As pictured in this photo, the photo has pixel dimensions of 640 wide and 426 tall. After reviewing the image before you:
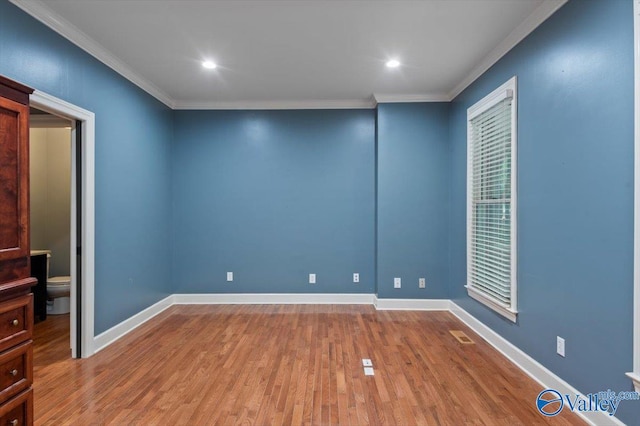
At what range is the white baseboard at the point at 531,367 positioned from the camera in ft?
6.00

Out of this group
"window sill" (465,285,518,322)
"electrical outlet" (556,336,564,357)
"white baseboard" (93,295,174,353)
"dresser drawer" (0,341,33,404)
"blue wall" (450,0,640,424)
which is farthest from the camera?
"white baseboard" (93,295,174,353)

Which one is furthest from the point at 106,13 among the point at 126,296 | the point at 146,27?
the point at 126,296

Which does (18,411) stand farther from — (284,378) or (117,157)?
(117,157)

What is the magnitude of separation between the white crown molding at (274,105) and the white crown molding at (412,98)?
0.71ft

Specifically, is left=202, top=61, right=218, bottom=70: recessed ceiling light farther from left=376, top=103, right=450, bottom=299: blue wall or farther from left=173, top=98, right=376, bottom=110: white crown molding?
left=376, top=103, right=450, bottom=299: blue wall

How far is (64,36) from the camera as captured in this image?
8.22 feet

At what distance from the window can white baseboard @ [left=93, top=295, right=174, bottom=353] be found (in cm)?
365

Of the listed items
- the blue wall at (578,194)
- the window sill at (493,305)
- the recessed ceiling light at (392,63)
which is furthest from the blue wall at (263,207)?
the blue wall at (578,194)

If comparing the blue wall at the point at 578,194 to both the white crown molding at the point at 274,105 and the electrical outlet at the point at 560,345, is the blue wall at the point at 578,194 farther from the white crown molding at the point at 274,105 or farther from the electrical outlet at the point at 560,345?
the white crown molding at the point at 274,105

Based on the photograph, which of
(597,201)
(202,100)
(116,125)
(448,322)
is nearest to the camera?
(597,201)

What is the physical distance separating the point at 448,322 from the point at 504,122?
222 cm

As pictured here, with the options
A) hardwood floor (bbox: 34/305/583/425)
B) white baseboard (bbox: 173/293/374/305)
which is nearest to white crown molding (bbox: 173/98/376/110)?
white baseboard (bbox: 173/293/374/305)

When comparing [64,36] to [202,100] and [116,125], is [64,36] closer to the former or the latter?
[116,125]

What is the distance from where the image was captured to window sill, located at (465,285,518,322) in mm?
2653
